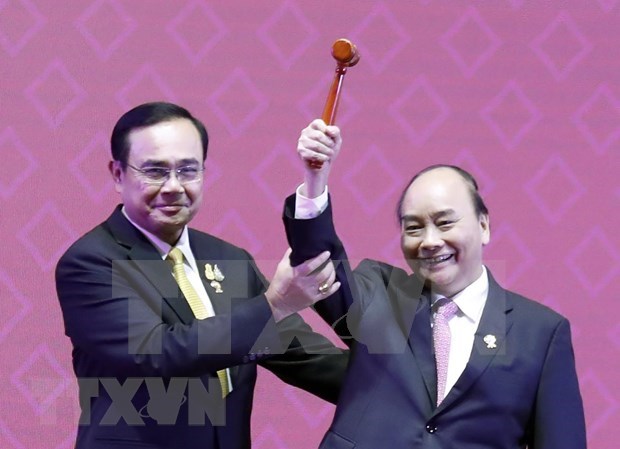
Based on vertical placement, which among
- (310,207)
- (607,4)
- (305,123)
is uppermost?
(607,4)

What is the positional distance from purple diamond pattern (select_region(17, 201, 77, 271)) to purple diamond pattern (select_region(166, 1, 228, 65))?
0.45 metres

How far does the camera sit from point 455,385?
161 centimetres

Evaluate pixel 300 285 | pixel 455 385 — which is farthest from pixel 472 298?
pixel 300 285

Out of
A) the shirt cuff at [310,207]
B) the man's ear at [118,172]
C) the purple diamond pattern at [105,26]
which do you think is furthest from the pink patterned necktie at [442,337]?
the purple diamond pattern at [105,26]

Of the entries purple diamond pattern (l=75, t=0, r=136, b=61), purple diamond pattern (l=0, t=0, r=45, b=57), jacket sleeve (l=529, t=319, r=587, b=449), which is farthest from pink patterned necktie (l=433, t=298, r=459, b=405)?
purple diamond pattern (l=0, t=0, r=45, b=57)

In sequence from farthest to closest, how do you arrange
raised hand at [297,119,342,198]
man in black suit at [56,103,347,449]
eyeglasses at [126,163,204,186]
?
eyeglasses at [126,163,204,186]
man in black suit at [56,103,347,449]
raised hand at [297,119,342,198]

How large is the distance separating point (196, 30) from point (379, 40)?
42 centimetres

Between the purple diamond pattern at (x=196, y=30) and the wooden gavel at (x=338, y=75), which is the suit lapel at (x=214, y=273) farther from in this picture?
the purple diamond pattern at (x=196, y=30)

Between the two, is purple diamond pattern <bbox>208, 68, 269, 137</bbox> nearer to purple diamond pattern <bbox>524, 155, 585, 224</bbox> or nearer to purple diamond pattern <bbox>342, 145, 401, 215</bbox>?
→ purple diamond pattern <bbox>342, 145, 401, 215</bbox>

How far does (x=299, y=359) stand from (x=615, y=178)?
3.68 ft

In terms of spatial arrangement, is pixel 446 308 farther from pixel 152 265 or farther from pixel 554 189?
pixel 554 189

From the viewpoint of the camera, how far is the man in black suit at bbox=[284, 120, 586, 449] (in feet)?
5.26

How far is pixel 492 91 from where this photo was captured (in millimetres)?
2562

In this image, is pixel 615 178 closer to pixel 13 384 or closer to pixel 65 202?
pixel 65 202
